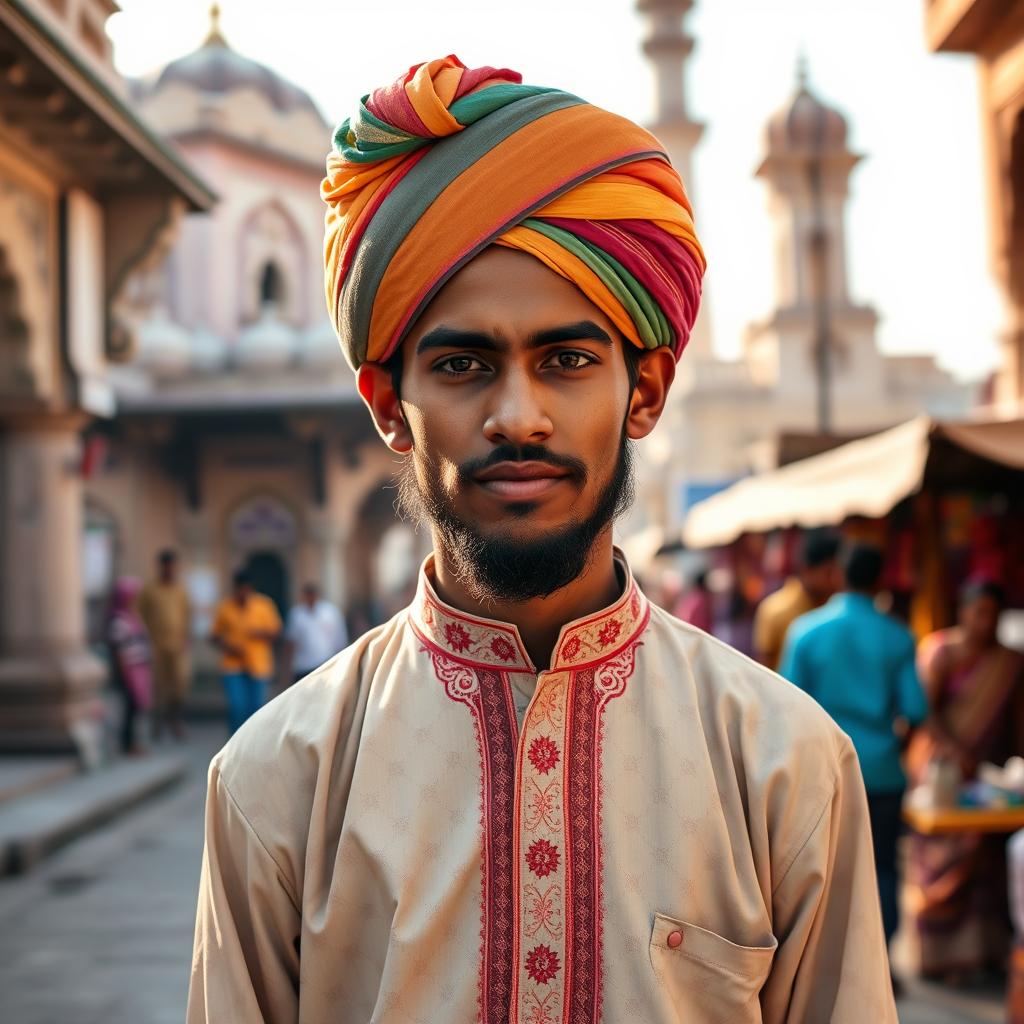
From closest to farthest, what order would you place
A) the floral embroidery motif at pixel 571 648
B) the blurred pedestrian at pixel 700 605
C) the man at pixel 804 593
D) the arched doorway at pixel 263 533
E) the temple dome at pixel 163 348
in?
1. the floral embroidery motif at pixel 571 648
2. the man at pixel 804 593
3. the blurred pedestrian at pixel 700 605
4. the arched doorway at pixel 263 533
5. the temple dome at pixel 163 348

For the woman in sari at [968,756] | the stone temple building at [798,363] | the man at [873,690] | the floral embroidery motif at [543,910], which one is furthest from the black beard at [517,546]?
the stone temple building at [798,363]

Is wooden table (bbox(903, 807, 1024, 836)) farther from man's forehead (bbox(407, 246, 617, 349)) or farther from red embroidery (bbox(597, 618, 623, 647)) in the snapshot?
man's forehead (bbox(407, 246, 617, 349))

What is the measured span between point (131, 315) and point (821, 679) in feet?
23.9

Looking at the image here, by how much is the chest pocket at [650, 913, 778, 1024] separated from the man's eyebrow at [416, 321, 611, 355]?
0.69m

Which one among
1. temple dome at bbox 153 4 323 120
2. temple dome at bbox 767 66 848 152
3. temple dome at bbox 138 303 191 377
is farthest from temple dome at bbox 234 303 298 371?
temple dome at bbox 767 66 848 152

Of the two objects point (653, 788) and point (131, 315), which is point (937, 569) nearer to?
point (653, 788)

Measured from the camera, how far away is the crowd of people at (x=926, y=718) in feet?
14.4

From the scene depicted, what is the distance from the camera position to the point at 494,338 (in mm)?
1525

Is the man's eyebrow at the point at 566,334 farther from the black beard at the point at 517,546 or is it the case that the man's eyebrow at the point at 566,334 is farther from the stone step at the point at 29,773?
the stone step at the point at 29,773

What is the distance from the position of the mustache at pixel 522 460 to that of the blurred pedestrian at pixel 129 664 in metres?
9.05

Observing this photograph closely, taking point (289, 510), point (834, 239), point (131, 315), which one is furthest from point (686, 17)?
point (131, 315)

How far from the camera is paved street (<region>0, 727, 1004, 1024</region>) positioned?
4.54m

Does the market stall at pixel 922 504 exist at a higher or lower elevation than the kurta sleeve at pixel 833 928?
higher

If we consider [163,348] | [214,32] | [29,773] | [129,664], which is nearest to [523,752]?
[29,773]
